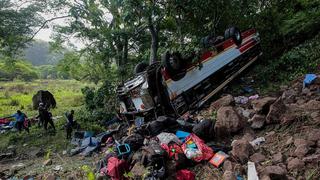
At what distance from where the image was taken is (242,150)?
15.5 ft

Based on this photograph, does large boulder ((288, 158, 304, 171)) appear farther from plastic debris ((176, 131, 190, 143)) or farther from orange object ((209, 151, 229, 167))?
plastic debris ((176, 131, 190, 143))

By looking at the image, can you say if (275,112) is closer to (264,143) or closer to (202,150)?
(264,143)

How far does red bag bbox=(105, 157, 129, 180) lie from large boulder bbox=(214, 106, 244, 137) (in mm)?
1927

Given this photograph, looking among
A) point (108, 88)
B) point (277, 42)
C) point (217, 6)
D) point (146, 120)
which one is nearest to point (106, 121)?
point (108, 88)

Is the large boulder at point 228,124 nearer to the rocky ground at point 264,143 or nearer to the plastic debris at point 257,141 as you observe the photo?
A: the rocky ground at point 264,143

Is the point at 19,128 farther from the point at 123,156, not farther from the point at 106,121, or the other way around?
the point at 123,156

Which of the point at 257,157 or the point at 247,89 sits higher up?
the point at 247,89

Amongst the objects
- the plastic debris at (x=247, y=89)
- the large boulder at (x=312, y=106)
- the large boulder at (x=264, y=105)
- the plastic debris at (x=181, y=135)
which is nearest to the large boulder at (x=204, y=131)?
the plastic debris at (x=181, y=135)

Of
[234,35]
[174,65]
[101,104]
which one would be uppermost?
[234,35]

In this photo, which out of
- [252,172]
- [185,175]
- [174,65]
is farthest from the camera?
[174,65]

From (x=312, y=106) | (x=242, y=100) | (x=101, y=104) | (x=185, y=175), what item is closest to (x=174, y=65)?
(x=242, y=100)

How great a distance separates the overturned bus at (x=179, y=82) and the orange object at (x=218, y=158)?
266 centimetres

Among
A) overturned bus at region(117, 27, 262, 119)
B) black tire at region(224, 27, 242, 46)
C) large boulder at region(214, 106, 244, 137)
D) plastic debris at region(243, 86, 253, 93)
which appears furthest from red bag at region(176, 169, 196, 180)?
black tire at region(224, 27, 242, 46)

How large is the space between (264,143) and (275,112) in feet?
2.48
